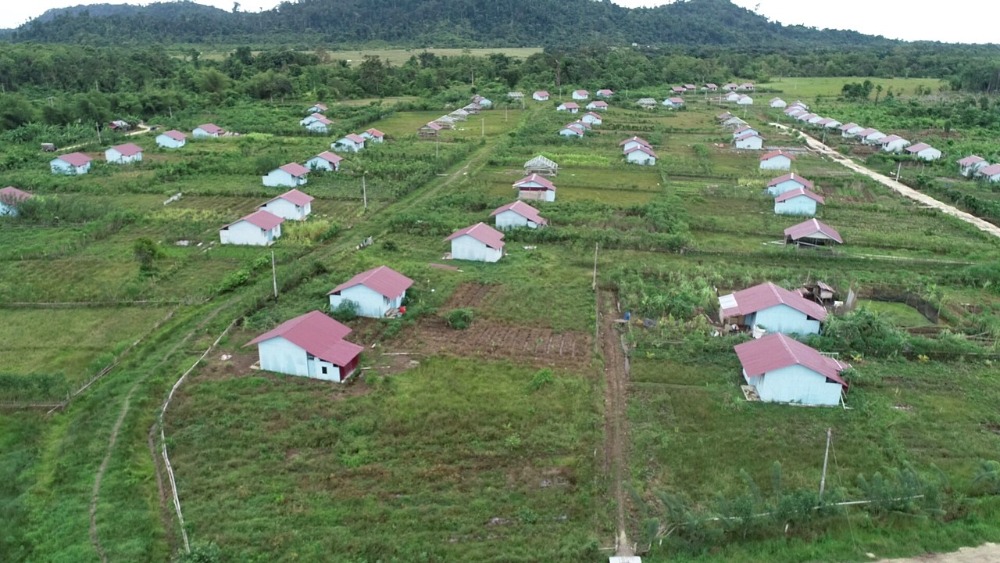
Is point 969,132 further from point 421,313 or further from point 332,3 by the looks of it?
point 332,3

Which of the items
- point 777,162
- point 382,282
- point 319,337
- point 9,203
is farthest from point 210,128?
point 319,337

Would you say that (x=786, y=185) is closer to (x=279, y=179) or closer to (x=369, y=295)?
(x=369, y=295)

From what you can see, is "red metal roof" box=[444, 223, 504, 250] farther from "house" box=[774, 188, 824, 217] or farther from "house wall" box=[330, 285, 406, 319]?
"house" box=[774, 188, 824, 217]

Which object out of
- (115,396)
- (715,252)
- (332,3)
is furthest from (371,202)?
(332,3)

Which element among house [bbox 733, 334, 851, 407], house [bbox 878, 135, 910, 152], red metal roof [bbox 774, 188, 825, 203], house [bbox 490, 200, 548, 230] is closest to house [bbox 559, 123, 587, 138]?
red metal roof [bbox 774, 188, 825, 203]

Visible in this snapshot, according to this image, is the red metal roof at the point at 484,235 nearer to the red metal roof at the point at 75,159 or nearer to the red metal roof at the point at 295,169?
the red metal roof at the point at 295,169

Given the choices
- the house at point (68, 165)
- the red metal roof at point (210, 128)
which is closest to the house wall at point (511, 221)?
the house at point (68, 165)
